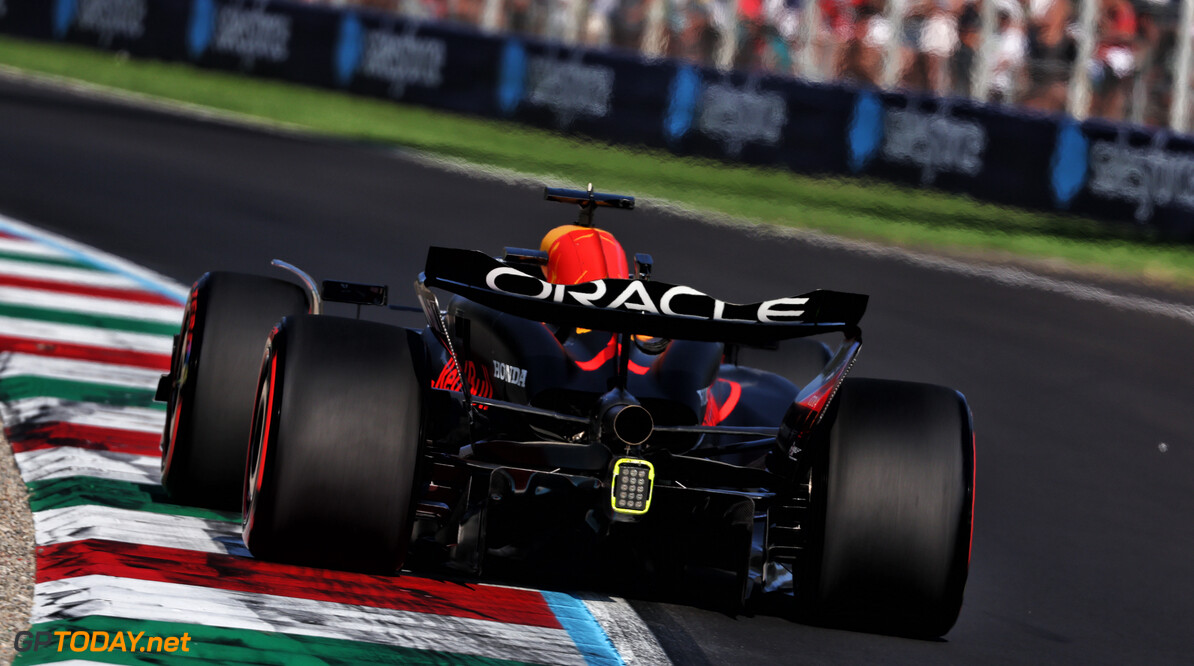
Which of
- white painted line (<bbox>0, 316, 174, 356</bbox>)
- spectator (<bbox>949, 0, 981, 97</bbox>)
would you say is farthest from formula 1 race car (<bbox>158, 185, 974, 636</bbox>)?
spectator (<bbox>949, 0, 981, 97</bbox>)

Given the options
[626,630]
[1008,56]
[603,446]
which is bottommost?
[626,630]

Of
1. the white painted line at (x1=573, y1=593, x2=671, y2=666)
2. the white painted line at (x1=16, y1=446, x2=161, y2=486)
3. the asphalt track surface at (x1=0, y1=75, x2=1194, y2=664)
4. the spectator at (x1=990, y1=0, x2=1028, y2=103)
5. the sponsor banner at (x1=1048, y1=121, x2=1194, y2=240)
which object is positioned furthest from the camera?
the spectator at (x1=990, y1=0, x2=1028, y2=103)

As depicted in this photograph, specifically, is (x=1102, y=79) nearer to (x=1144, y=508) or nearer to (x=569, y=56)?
(x=569, y=56)

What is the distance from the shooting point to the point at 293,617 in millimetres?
5145

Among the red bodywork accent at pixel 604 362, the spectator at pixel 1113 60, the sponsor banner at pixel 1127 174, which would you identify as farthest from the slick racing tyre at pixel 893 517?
the spectator at pixel 1113 60

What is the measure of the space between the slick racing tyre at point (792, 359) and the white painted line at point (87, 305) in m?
3.89

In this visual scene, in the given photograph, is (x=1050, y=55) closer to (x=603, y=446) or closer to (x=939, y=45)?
(x=939, y=45)

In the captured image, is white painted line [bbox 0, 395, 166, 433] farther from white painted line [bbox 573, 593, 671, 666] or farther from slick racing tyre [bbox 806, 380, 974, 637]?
slick racing tyre [bbox 806, 380, 974, 637]

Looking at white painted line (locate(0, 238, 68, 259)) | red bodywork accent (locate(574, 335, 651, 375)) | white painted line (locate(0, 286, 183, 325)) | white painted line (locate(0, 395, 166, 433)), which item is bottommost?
white painted line (locate(0, 395, 166, 433))

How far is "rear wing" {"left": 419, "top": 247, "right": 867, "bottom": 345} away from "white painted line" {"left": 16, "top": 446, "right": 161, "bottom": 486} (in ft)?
5.84

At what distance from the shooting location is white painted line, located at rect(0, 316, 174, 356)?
9.24 metres

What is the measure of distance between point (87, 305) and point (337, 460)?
5469 mm

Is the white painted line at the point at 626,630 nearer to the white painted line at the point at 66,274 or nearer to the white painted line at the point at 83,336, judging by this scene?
the white painted line at the point at 83,336

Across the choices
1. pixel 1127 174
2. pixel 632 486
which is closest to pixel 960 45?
pixel 1127 174
